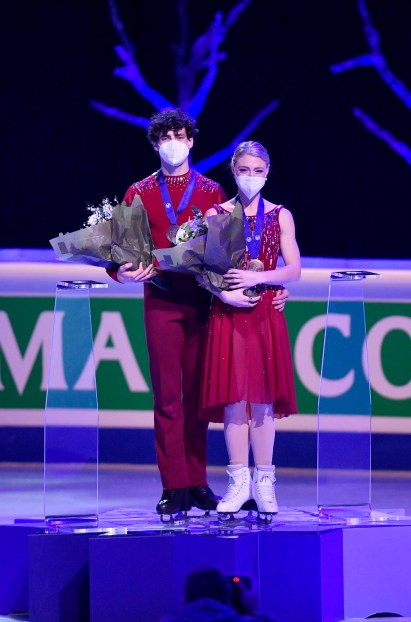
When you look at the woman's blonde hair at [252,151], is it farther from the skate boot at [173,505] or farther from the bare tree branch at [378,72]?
the bare tree branch at [378,72]

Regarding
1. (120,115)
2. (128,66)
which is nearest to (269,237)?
(120,115)

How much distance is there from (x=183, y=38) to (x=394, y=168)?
1.82m

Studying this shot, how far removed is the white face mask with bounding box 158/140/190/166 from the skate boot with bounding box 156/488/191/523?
43.9 inches

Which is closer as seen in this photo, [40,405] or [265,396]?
[265,396]

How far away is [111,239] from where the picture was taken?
371cm

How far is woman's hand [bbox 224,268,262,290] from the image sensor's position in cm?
356

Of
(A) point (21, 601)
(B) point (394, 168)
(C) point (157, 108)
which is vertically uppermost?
(C) point (157, 108)

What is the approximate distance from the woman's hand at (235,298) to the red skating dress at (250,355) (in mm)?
74

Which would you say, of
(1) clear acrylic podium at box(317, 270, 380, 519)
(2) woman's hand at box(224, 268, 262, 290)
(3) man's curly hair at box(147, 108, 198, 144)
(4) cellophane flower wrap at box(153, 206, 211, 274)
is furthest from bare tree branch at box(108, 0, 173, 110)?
(2) woman's hand at box(224, 268, 262, 290)

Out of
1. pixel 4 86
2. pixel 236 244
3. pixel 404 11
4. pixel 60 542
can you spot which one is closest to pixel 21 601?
pixel 60 542

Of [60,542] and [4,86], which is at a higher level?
[4,86]

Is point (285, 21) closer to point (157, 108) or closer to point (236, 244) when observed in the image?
point (157, 108)

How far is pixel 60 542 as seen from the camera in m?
3.43

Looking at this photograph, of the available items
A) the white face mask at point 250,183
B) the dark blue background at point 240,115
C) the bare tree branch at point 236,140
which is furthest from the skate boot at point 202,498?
the bare tree branch at point 236,140
